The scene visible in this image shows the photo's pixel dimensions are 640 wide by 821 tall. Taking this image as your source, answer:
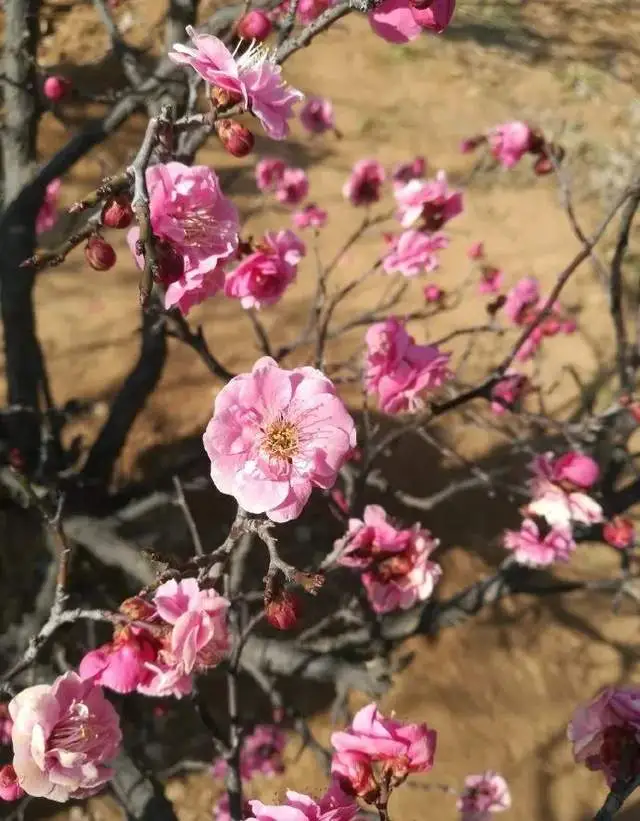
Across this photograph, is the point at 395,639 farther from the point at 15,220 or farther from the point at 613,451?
the point at 15,220

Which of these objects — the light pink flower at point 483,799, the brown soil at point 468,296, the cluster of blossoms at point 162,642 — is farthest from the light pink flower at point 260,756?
the cluster of blossoms at point 162,642

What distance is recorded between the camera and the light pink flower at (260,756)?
1673mm

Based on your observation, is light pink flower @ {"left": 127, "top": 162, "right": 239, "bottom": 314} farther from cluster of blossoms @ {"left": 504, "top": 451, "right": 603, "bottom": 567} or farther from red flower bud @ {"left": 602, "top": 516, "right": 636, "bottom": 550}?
red flower bud @ {"left": 602, "top": 516, "right": 636, "bottom": 550}

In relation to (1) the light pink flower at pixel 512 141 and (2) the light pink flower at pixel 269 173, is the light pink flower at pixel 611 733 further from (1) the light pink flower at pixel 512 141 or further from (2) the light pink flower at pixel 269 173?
(2) the light pink flower at pixel 269 173

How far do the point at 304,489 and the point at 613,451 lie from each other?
48.5 inches

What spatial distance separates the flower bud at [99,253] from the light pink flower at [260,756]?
137 centimetres

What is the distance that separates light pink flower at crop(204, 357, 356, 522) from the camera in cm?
58

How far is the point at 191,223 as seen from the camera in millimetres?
641

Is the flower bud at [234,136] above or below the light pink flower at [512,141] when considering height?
above

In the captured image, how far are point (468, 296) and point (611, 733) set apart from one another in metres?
2.40

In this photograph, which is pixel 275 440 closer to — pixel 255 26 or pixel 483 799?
pixel 255 26

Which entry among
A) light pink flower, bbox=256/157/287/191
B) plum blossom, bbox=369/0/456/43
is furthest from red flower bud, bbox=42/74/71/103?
plum blossom, bbox=369/0/456/43

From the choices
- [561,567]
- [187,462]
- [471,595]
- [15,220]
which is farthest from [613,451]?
[15,220]

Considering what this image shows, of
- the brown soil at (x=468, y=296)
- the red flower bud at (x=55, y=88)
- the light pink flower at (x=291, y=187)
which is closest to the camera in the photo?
the red flower bud at (x=55, y=88)
